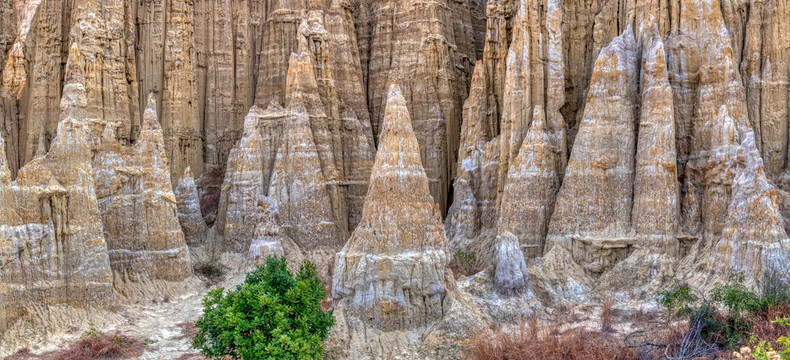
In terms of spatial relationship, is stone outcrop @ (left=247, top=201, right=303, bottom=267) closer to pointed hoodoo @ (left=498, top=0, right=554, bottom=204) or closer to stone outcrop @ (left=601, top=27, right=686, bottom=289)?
pointed hoodoo @ (left=498, top=0, right=554, bottom=204)

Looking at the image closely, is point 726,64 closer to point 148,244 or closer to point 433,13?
point 433,13

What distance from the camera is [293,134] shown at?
35.2 metres

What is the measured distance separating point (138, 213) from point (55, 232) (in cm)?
589

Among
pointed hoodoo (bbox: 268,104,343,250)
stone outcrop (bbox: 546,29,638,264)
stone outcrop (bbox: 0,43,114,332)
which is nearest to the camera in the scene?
stone outcrop (bbox: 0,43,114,332)

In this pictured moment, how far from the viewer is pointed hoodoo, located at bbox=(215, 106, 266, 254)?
112ft

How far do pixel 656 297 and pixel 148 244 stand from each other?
20783 millimetres

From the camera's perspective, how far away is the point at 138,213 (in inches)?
1153

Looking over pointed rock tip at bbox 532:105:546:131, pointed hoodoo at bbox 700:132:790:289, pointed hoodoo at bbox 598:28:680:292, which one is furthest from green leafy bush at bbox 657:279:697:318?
pointed rock tip at bbox 532:105:546:131

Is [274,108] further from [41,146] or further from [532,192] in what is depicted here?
[532,192]

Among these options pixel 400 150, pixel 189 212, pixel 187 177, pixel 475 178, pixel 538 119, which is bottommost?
pixel 189 212

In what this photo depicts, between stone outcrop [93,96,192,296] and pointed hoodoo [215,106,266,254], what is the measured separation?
12.3 feet

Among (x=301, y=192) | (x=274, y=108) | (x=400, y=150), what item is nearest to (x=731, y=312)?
(x=400, y=150)

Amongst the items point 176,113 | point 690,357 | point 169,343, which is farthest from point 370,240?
point 176,113

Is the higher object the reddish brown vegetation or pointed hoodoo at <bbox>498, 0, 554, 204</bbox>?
pointed hoodoo at <bbox>498, 0, 554, 204</bbox>
